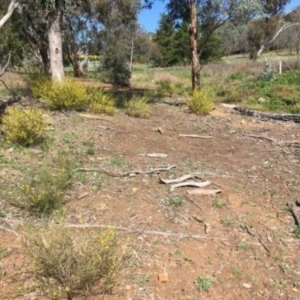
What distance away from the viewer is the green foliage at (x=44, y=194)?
142 inches

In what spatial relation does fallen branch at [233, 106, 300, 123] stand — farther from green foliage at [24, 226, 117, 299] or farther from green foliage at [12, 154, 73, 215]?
green foliage at [24, 226, 117, 299]

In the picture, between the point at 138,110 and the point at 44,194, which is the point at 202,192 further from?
the point at 138,110

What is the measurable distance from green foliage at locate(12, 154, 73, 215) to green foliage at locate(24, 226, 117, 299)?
2.68ft

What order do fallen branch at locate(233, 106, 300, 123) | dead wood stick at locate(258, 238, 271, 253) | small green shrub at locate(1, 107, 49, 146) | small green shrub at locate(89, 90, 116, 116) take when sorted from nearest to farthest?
dead wood stick at locate(258, 238, 271, 253) < small green shrub at locate(1, 107, 49, 146) < small green shrub at locate(89, 90, 116, 116) < fallen branch at locate(233, 106, 300, 123)

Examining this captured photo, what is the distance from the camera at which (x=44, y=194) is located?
11.8ft

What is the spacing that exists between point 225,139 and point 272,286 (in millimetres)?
3980

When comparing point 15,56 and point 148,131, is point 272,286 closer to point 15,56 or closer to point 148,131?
point 148,131

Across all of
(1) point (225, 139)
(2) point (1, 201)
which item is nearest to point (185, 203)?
(2) point (1, 201)

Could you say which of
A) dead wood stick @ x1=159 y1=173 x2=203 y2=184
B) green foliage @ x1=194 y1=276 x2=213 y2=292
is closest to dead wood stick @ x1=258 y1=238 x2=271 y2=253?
green foliage @ x1=194 y1=276 x2=213 y2=292

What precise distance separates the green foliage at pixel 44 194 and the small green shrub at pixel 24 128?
1184mm

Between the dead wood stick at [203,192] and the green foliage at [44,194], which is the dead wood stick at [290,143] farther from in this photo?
the green foliage at [44,194]

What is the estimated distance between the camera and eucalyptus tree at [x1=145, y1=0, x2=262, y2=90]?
10039mm

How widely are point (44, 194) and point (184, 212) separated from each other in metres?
1.40

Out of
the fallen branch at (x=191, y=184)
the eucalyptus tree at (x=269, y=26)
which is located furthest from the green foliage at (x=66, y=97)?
the eucalyptus tree at (x=269, y=26)
